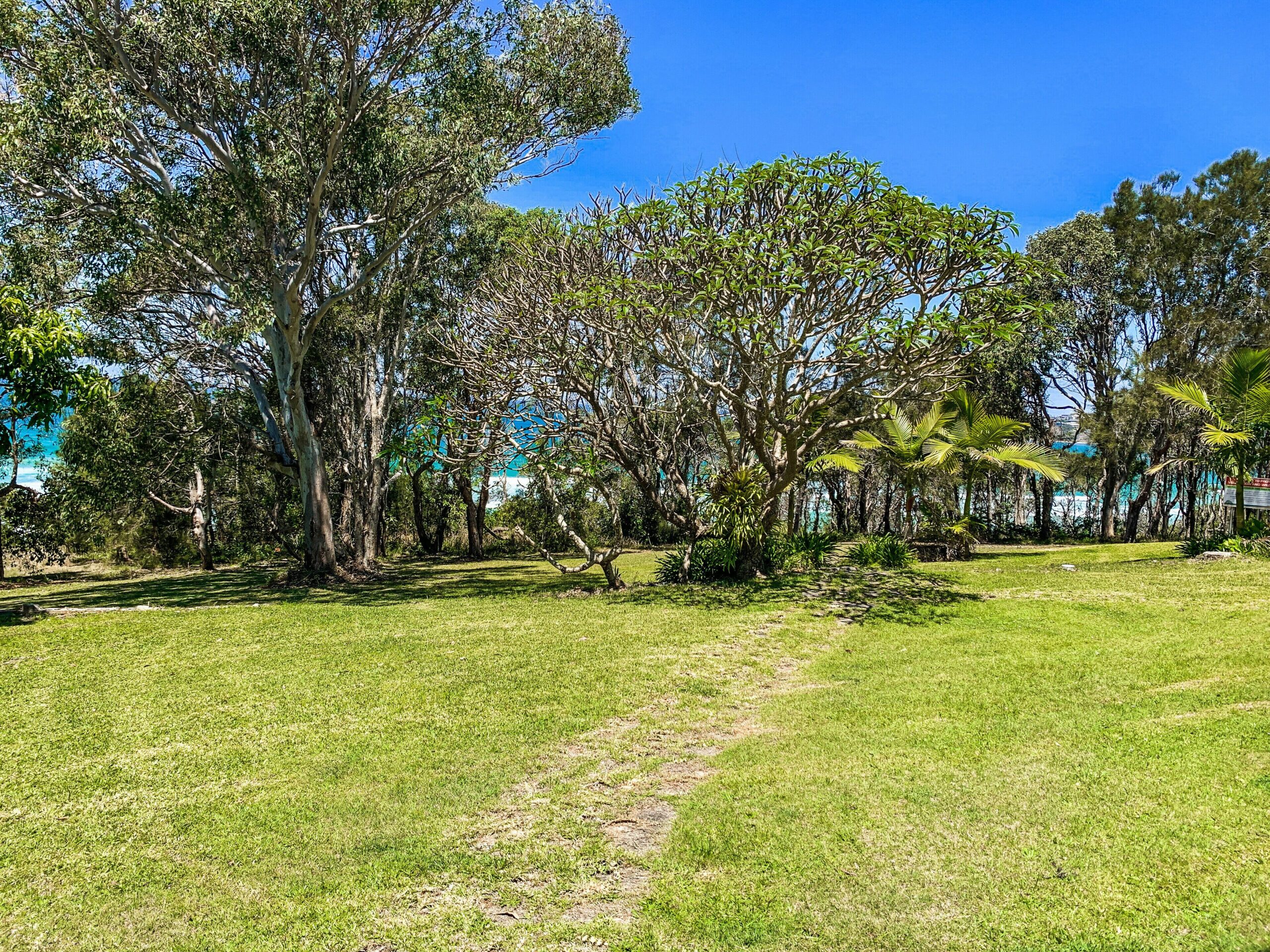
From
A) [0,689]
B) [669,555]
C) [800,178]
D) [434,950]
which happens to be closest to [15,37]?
[0,689]

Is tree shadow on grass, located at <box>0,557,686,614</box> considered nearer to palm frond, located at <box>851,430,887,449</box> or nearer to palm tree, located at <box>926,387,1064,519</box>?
palm frond, located at <box>851,430,887,449</box>

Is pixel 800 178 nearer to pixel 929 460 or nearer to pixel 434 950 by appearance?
pixel 929 460

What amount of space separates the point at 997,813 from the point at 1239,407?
13317mm

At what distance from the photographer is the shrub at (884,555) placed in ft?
47.1

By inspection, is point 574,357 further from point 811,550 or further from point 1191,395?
point 1191,395

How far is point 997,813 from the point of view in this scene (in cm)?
399

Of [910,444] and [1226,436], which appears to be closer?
[1226,436]

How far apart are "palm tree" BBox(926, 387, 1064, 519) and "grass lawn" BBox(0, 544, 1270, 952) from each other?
6473 millimetres

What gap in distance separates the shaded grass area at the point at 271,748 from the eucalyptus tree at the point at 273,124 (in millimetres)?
6136

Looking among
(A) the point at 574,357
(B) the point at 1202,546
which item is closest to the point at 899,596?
(A) the point at 574,357

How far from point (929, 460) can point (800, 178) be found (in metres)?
7.37

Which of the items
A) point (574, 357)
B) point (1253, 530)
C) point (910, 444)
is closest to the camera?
point (574, 357)

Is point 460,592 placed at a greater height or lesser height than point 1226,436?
lesser

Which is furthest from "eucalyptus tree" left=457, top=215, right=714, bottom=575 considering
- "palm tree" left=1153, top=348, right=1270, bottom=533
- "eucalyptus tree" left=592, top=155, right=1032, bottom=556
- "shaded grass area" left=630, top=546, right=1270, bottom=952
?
"palm tree" left=1153, top=348, right=1270, bottom=533
